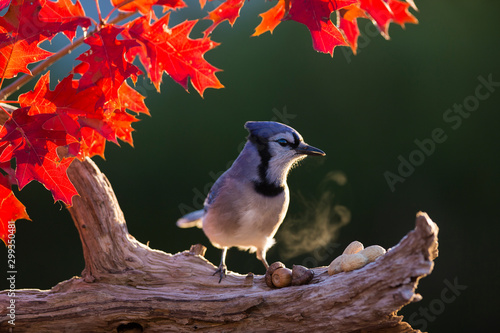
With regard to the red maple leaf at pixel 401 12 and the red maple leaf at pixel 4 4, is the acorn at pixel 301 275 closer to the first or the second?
the red maple leaf at pixel 401 12

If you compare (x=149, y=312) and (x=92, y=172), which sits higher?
(x=92, y=172)

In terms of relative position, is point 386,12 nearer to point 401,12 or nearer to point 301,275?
point 401,12

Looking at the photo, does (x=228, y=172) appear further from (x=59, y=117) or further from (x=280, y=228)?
(x=59, y=117)

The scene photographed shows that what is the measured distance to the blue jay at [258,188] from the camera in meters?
1.79

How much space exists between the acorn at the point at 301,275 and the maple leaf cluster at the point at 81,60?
2.05ft

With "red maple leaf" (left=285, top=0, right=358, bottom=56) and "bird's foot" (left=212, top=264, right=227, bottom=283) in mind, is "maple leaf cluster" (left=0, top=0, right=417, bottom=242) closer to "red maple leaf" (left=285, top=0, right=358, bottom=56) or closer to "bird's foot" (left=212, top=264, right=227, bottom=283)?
"red maple leaf" (left=285, top=0, right=358, bottom=56)

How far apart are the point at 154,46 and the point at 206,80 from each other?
6.4 inches

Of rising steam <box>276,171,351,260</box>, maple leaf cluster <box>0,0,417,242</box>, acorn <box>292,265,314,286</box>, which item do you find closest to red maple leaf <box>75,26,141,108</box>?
maple leaf cluster <box>0,0,417,242</box>

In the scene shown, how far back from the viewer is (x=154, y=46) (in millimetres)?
1253

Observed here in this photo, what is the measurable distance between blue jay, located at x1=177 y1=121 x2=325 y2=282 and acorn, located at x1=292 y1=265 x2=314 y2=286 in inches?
13.2

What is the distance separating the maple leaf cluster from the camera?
3.84 ft

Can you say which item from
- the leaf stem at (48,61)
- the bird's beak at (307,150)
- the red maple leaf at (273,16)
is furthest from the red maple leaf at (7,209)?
the bird's beak at (307,150)

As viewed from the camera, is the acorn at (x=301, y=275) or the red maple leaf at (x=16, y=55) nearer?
the red maple leaf at (x=16, y=55)

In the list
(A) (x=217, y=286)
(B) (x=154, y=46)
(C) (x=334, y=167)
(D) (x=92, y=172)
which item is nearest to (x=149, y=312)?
(A) (x=217, y=286)
